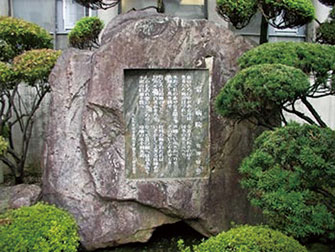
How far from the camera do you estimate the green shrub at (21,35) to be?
5.84 meters

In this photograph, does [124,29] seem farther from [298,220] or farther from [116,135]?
[298,220]

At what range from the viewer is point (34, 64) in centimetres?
530

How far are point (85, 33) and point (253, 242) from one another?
14.7 feet

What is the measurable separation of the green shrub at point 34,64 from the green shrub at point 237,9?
2.55 m

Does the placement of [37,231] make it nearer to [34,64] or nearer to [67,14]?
[34,64]

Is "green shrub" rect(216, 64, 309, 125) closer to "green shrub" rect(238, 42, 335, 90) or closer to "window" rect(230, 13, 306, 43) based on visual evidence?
"green shrub" rect(238, 42, 335, 90)

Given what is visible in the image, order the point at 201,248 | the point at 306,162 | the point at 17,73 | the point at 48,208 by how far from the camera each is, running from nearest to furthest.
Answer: the point at 306,162 < the point at 201,248 < the point at 48,208 < the point at 17,73

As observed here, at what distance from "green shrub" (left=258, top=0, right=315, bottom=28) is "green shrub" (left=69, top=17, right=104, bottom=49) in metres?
2.79

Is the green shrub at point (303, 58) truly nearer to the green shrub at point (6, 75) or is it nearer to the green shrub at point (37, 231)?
the green shrub at point (37, 231)

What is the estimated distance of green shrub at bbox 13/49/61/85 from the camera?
5.28m

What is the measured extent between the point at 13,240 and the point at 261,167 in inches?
101

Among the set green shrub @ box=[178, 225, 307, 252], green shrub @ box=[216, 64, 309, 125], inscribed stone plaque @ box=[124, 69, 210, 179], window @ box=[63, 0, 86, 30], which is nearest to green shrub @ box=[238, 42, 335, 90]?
green shrub @ box=[216, 64, 309, 125]

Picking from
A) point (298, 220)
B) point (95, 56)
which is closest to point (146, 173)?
point (95, 56)

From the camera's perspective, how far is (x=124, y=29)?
4.90 meters
